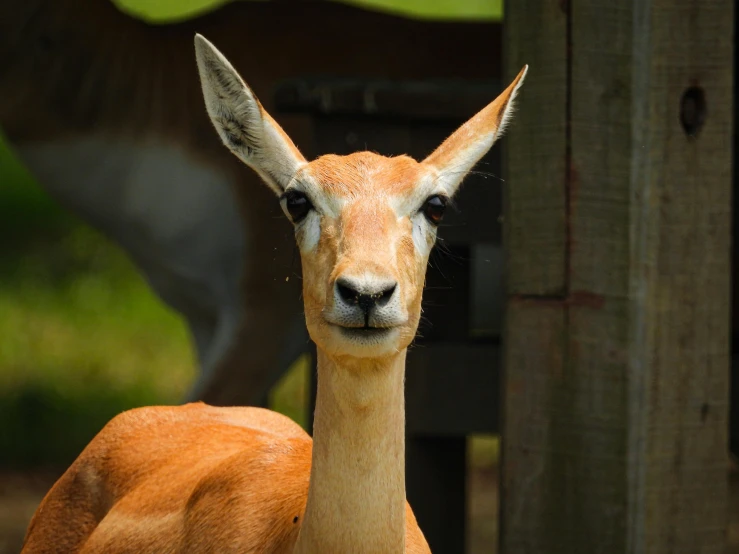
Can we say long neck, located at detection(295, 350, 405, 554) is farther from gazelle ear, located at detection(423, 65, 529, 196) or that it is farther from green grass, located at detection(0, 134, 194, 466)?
green grass, located at detection(0, 134, 194, 466)

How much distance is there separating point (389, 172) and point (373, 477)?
687 mm

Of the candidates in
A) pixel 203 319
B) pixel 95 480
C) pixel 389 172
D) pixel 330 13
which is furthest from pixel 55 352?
pixel 389 172

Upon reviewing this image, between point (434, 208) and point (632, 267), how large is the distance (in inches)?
20.5

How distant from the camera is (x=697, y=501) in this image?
3232 mm

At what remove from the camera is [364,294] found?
8.77ft

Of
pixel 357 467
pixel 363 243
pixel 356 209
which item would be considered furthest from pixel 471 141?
pixel 357 467

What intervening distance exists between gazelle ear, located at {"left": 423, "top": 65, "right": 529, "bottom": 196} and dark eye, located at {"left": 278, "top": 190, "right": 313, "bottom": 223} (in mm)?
308

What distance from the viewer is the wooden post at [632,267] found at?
320 centimetres

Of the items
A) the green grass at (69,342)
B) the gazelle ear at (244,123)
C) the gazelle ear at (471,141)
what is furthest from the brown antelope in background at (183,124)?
the gazelle ear at (471,141)

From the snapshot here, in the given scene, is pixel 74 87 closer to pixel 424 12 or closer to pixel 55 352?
pixel 424 12

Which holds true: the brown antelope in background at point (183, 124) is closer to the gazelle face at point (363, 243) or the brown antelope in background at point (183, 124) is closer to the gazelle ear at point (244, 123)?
the gazelle ear at point (244, 123)

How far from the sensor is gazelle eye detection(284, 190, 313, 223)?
119 inches

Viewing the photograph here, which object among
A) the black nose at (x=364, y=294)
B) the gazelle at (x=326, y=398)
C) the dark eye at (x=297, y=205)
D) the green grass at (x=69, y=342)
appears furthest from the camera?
the green grass at (x=69, y=342)

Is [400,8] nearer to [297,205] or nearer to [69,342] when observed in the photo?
[297,205]
